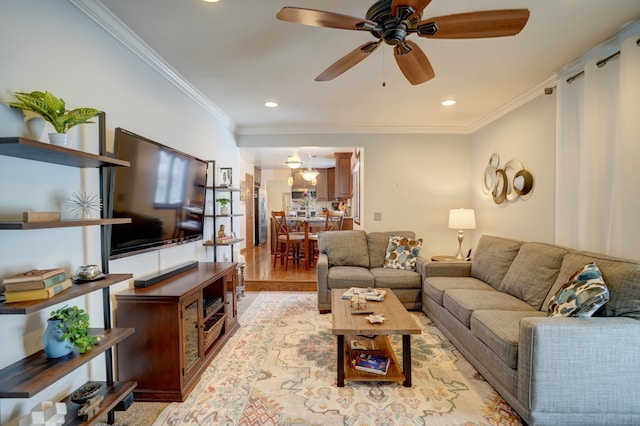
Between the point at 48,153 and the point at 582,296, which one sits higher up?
the point at 48,153

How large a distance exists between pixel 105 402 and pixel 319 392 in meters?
1.32

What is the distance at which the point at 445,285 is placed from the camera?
10.5 ft

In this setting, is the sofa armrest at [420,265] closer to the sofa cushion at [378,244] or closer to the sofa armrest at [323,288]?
the sofa cushion at [378,244]

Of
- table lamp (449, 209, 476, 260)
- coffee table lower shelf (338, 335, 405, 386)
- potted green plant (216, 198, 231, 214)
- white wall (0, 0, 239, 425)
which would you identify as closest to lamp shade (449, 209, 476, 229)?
table lamp (449, 209, 476, 260)

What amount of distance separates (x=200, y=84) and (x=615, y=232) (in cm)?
385

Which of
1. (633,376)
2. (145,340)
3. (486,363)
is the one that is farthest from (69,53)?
(633,376)

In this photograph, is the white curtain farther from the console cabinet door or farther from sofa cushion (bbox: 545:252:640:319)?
the console cabinet door

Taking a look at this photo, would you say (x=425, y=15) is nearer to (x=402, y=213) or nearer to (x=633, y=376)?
(x=633, y=376)

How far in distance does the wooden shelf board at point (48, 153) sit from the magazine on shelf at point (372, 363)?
2143 mm

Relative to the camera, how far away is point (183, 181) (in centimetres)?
280

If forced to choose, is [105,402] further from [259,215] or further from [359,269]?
[259,215]

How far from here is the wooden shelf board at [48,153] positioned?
1193mm

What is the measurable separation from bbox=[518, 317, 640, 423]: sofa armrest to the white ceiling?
2.04 metres

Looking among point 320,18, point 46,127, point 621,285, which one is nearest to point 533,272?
point 621,285
